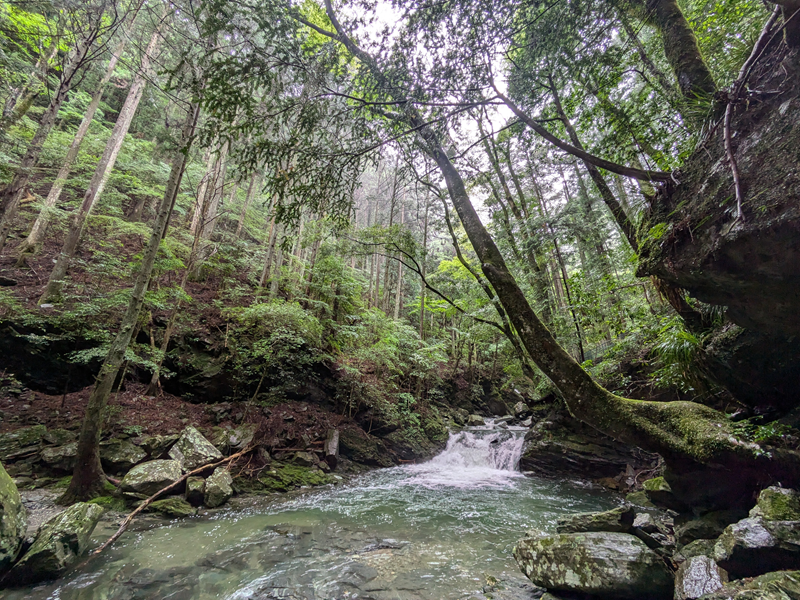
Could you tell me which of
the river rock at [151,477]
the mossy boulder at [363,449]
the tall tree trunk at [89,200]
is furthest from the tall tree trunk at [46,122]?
the mossy boulder at [363,449]

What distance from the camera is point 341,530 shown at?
5469 mm

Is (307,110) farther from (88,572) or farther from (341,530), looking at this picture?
(341,530)

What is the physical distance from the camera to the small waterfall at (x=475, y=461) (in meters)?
9.62

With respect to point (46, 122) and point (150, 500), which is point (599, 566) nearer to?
point (150, 500)

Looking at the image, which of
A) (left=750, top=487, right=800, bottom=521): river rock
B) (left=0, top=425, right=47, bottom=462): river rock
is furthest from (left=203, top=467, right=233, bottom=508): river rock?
(left=750, top=487, right=800, bottom=521): river rock

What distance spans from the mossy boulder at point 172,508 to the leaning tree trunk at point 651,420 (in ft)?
20.8

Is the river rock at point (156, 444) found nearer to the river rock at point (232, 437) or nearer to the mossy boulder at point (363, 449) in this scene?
the river rock at point (232, 437)

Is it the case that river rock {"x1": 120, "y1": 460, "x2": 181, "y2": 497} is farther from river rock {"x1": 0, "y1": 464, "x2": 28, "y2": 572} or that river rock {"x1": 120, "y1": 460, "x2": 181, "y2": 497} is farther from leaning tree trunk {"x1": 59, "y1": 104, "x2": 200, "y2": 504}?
river rock {"x1": 0, "y1": 464, "x2": 28, "y2": 572}

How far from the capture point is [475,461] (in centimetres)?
1188

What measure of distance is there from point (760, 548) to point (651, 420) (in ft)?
4.92

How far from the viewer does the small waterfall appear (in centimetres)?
962

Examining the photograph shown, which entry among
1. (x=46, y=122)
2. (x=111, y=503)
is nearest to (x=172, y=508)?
(x=111, y=503)

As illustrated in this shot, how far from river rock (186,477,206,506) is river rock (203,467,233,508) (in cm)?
8

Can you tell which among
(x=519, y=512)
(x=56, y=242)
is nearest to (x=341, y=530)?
(x=519, y=512)
